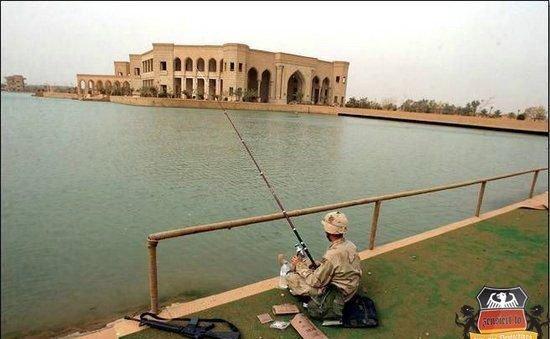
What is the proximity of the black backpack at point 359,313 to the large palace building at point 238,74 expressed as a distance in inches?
2637

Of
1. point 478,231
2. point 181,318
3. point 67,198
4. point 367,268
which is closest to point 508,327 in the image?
point 367,268

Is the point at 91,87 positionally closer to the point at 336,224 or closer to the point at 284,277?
the point at 284,277

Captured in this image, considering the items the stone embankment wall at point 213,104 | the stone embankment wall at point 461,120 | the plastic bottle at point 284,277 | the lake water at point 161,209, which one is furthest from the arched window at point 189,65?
the plastic bottle at point 284,277

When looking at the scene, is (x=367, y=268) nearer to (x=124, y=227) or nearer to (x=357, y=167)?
(x=124, y=227)

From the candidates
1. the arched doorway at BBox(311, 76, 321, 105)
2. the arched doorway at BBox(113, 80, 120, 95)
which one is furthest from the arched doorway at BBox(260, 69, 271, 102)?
the arched doorway at BBox(113, 80, 120, 95)

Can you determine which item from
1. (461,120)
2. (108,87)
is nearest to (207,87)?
(108,87)

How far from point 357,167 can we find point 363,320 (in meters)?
15.2

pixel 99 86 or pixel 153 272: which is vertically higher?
pixel 99 86

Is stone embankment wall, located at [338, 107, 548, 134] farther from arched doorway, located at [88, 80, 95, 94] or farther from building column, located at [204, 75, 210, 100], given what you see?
arched doorway, located at [88, 80, 95, 94]

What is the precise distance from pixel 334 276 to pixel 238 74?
73.2 metres

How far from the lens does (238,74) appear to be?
7312 centimetres

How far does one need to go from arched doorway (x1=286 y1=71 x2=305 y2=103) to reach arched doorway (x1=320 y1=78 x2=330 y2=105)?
26.7 feet

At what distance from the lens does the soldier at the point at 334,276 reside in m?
3.26

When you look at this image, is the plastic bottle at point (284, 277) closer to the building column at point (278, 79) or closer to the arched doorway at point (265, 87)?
the building column at point (278, 79)
